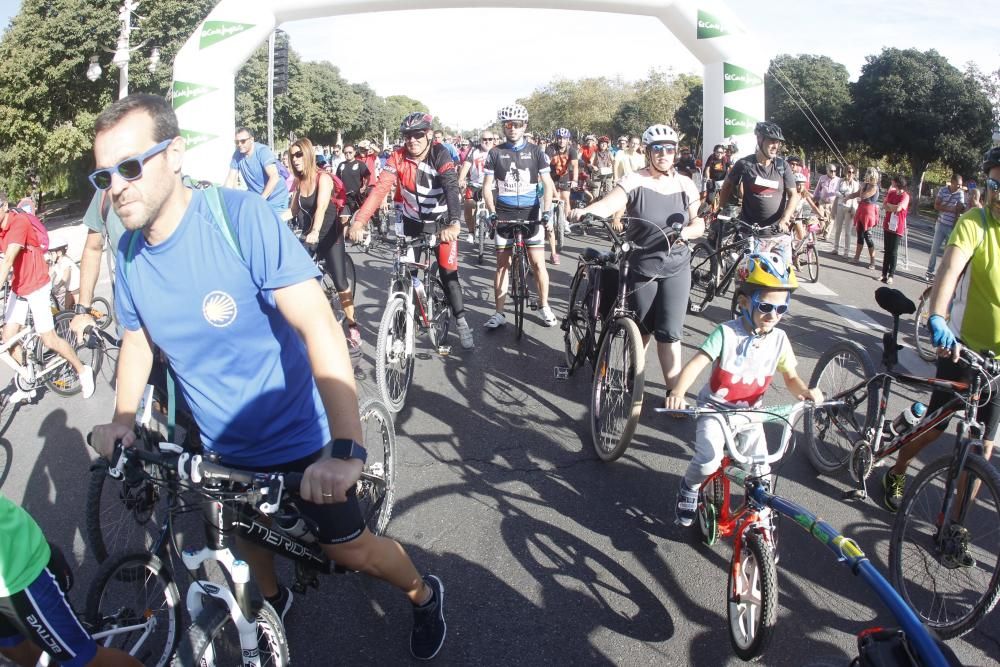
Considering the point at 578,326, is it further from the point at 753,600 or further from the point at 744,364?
the point at 753,600

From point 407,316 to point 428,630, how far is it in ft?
10.6

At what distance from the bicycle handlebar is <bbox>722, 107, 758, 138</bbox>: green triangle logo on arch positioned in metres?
11.5

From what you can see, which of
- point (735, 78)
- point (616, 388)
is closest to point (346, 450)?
point (616, 388)

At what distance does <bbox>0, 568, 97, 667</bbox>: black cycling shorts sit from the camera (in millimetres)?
2004

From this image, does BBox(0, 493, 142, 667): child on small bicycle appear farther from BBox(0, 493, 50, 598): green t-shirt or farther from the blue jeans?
the blue jeans

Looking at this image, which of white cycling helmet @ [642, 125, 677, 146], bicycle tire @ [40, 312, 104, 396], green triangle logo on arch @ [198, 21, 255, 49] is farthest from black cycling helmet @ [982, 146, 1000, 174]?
green triangle logo on arch @ [198, 21, 255, 49]

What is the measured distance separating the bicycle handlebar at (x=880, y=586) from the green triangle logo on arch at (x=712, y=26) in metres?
12.0

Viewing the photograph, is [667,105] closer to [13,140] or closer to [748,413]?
[13,140]

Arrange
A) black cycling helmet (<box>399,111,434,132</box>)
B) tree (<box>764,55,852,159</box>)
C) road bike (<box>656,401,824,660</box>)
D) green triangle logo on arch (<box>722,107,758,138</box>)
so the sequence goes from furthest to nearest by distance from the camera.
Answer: tree (<box>764,55,852,159</box>), green triangle logo on arch (<box>722,107,758,138</box>), black cycling helmet (<box>399,111,434,132</box>), road bike (<box>656,401,824,660</box>)

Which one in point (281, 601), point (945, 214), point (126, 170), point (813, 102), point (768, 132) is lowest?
point (281, 601)

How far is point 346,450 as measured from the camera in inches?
80.7

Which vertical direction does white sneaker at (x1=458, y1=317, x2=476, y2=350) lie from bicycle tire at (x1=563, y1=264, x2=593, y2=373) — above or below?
below

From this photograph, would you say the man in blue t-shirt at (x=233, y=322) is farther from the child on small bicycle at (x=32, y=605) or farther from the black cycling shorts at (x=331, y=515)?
the child on small bicycle at (x=32, y=605)

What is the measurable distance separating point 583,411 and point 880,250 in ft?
38.6
